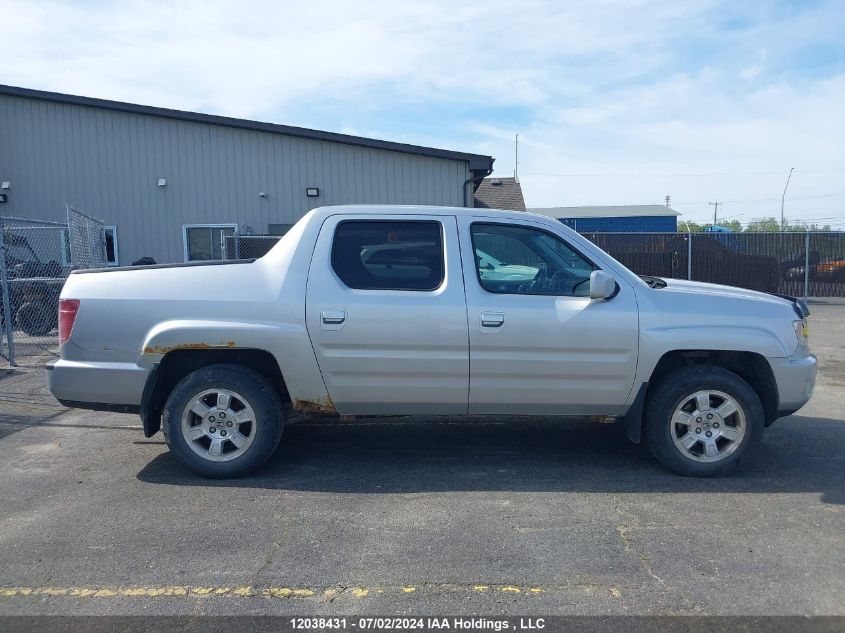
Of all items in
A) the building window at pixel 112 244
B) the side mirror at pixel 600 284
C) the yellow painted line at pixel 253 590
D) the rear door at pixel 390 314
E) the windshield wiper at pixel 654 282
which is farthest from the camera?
the building window at pixel 112 244

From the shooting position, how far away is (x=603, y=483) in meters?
5.09

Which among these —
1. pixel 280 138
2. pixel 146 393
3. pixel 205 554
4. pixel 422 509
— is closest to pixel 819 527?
pixel 422 509

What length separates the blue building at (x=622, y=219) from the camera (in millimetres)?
42469

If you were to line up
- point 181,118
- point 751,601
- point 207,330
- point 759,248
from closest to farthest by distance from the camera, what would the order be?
point 751,601 → point 207,330 → point 181,118 → point 759,248

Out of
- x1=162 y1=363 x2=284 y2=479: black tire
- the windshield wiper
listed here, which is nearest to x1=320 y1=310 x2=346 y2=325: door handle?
x1=162 y1=363 x2=284 y2=479: black tire

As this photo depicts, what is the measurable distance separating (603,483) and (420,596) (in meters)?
2.05

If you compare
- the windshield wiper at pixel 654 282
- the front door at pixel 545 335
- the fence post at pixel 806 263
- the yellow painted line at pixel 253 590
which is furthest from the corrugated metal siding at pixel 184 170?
the yellow painted line at pixel 253 590

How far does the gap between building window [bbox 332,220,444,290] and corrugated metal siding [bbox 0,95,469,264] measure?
Result: 12.6m

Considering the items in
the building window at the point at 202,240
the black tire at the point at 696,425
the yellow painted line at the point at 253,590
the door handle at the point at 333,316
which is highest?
the building window at the point at 202,240

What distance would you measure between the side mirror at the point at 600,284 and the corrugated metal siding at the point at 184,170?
13072 mm

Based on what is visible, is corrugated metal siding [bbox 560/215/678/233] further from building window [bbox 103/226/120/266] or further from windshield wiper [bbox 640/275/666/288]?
windshield wiper [bbox 640/275/666/288]

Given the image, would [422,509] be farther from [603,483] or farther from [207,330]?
[207,330]

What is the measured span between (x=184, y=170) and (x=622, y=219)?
105 feet

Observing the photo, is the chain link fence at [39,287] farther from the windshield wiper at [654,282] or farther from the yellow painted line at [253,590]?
the windshield wiper at [654,282]
